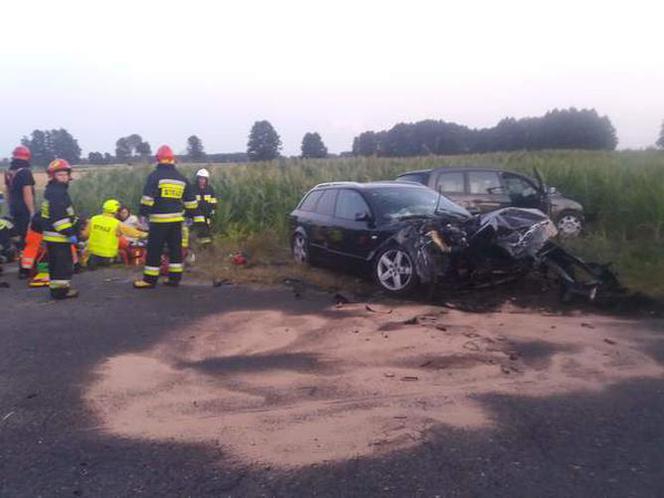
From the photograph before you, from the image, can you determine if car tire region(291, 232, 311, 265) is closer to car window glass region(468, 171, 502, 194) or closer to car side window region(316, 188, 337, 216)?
car side window region(316, 188, 337, 216)

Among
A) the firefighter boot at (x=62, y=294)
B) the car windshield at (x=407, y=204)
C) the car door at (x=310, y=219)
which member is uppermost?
the car windshield at (x=407, y=204)

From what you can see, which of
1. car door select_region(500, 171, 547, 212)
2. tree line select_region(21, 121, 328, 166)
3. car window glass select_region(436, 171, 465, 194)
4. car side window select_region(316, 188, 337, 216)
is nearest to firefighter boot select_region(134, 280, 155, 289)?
car side window select_region(316, 188, 337, 216)

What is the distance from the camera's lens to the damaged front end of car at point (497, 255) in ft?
24.4

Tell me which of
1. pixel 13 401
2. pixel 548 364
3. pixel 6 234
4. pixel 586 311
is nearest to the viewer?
pixel 13 401

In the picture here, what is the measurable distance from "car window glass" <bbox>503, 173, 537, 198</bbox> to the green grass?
151 cm

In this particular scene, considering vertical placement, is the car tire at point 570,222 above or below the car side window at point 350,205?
below

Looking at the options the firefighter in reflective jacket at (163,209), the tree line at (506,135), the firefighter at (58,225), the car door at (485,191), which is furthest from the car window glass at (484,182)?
the tree line at (506,135)

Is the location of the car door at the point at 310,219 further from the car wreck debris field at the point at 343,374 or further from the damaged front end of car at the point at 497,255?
the car wreck debris field at the point at 343,374

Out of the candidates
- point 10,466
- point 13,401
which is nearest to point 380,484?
point 10,466

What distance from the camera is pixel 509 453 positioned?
3.66 meters

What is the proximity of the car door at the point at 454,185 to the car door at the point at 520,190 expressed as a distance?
0.94 meters

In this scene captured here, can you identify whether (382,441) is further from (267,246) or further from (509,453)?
(267,246)

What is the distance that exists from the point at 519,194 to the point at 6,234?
9595 mm

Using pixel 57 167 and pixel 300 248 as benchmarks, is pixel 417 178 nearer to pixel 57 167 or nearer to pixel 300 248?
pixel 300 248
